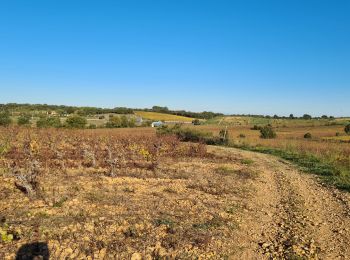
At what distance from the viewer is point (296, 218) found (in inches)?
299

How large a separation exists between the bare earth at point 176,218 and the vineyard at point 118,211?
0.07 feet

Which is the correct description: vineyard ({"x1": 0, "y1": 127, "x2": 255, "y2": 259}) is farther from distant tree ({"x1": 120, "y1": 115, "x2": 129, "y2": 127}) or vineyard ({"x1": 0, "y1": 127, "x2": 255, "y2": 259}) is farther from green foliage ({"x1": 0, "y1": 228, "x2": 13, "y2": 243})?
distant tree ({"x1": 120, "y1": 115, "x2": 129, "y2": 127})

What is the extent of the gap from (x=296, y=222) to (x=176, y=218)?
2.80m

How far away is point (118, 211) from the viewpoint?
7.36m

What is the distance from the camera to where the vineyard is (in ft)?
17.8

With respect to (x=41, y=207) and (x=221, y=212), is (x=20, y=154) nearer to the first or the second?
(x=41, y=207)

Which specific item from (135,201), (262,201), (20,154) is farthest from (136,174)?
(20,154)

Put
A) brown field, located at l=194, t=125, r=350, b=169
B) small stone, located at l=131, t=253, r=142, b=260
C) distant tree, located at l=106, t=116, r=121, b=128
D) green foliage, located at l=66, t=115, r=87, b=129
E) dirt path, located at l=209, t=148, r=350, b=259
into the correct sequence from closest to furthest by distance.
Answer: small stone, located at l=131, t=253, r=142, b=260
dirt path, located at l=209, t=148, r=350, b=259
brown field, located at l=194, t=125, r=350, b=169
green foliage, located at l=66, t=115, r=87, b=129
distant tree, located at l=106, t=116, r=121, b=128

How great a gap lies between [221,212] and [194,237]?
1.95m

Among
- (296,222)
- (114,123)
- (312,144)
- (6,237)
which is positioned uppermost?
(114,123)

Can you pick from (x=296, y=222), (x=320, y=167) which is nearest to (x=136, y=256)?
(x=296, y=222)

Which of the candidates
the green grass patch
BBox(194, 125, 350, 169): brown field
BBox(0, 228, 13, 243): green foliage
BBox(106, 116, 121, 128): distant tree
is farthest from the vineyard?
BBox(106, 116, 121, 128): distant tree

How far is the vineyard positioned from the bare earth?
0.8 inches

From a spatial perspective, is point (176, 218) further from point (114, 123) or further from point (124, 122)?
point (124, 122)
